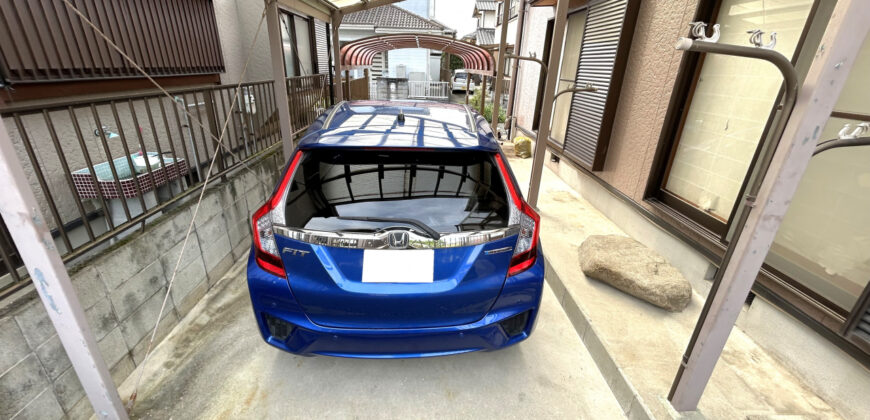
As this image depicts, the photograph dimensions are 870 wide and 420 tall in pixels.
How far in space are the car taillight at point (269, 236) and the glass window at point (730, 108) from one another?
3303mm

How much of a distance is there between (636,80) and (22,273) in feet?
17.1

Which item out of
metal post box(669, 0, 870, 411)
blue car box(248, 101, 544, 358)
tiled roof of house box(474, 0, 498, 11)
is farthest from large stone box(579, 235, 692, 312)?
tiled roof of house box(474, 0, 498, 11)

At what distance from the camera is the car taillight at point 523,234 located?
5.92 ft

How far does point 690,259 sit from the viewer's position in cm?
305

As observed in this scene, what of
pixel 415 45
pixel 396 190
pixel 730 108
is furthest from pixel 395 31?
pixel 396 190

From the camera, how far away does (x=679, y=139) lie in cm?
342

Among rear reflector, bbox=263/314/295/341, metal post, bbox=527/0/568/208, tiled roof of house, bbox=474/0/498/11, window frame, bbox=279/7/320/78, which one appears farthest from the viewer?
tiled roof of house, bbox=474/0/498/11

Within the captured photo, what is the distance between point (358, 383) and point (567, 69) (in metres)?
5.91

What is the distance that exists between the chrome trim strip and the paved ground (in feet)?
3.24

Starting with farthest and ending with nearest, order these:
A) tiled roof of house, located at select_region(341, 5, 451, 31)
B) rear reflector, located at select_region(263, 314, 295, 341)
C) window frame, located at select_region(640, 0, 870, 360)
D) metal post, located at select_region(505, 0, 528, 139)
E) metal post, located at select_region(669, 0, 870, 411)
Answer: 1. tiled roof of house, located at select_region(341, 5, 451, 31)
2. metal post, located at select_region(505, 0, 528, 139)
3. window frame, located at select_region(640, 0, 870, 360)
4. rear reflector, located at select_region(263, 314, 295, 341)
5. metal post, located at select_region(669, 0, 870, 411)

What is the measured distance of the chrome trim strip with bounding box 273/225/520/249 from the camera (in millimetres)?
1636

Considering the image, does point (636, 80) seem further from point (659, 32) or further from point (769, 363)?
point (769, 363)

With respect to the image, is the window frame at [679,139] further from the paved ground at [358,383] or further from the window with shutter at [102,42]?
the window with shutter at [102,42]

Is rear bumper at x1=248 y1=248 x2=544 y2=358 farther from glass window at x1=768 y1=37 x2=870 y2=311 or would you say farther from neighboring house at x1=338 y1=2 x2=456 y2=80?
neighboring house at x1=338 y1=2 x2=456 y2=80
